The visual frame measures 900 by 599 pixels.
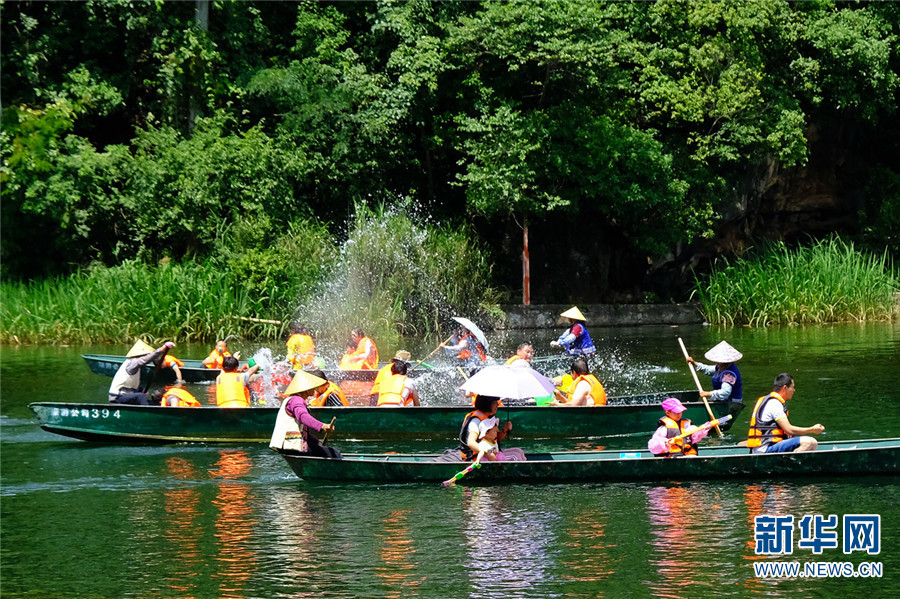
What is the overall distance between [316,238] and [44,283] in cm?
699

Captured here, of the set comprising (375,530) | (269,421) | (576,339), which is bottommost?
(375,530)

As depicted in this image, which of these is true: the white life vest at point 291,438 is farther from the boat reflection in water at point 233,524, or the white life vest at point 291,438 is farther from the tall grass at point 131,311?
the tall grass at point 131,311

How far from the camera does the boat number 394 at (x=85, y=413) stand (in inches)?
683

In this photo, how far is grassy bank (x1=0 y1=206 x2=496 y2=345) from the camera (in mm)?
29391

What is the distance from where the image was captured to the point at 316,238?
32.0 meters

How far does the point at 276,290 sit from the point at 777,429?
61.1ft

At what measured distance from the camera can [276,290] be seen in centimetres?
3081

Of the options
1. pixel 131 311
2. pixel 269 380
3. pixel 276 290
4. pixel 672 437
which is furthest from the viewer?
pixel 276 290

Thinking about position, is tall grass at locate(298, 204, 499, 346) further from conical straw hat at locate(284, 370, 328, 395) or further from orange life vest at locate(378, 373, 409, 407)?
conical straw hat at locate(284, 370, 328, 395)

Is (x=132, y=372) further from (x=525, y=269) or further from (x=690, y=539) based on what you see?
(x=525, y=269)

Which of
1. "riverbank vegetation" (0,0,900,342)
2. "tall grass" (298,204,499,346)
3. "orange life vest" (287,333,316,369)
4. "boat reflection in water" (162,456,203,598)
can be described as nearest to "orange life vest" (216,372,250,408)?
"boat reflection in water" (162,456,203,598)

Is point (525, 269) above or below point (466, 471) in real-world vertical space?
above

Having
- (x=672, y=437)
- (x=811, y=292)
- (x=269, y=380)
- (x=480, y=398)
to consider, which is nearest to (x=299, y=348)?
(x=269, y=380)

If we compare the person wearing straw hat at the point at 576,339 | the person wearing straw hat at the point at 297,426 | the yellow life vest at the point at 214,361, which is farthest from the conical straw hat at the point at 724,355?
the yellow life vest at the point at 214,361
